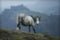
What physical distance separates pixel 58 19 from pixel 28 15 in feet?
1.46

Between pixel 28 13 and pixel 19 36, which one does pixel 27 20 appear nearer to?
pixel 28 13

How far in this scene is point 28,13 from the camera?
5.41 ft

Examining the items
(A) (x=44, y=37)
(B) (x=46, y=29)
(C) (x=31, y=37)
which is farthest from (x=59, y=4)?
(C) (x=31, y=37)

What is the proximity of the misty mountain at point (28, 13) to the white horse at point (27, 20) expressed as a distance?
5 centimetres

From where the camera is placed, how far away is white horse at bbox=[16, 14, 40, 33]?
1.64 metres

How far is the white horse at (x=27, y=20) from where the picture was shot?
1638 millimetres

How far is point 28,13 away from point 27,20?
0.35 ft

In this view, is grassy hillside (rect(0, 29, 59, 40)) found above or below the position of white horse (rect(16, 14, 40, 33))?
below

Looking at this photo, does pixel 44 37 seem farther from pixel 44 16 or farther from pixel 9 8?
pixel 9 8

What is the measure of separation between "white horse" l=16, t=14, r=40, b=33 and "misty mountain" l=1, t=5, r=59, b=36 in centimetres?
5

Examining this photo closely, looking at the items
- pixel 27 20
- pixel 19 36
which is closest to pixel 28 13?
pixel 27 20

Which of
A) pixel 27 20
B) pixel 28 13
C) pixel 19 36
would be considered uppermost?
pixel 28 13

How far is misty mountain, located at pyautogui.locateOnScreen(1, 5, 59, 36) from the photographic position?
1.62m

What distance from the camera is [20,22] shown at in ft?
5.48
